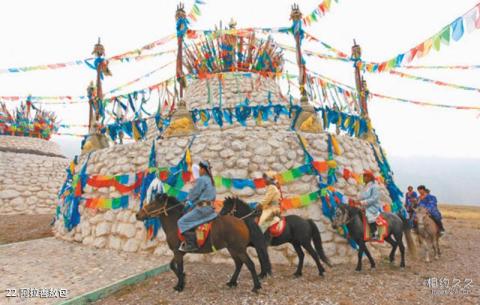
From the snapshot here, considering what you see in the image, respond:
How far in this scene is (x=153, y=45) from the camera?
1072cm

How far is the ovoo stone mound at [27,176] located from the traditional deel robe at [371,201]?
1729 centimetres

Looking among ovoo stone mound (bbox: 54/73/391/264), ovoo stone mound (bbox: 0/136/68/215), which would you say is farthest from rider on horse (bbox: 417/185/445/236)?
ovoo stone mound (bbox: 0/136/68/215)

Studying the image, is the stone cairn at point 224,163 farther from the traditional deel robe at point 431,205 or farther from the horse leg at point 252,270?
the horse leg at point 252,270

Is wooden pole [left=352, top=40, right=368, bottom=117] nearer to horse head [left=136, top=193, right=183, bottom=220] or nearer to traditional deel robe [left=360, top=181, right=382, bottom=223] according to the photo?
traditional deel robe [left=360, top=181, right=382, bottom=223]

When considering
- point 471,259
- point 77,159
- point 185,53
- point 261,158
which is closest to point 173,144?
point 261,158

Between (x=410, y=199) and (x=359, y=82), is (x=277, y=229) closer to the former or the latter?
(x=410, y=199)

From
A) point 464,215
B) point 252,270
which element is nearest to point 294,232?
point 252,270

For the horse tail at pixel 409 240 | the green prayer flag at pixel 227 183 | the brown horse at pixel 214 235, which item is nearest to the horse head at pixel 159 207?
the brown horse at pixel 214 235

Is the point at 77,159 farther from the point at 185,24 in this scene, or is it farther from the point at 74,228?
the point at 185,24

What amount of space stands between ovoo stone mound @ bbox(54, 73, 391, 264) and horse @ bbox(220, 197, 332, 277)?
2.64ft

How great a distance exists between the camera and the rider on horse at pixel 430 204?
7727 mm

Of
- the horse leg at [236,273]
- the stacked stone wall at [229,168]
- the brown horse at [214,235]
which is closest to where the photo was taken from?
the brown horse at [214,235]

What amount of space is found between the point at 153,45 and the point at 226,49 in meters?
3.60

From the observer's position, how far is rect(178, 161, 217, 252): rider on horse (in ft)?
15.5
